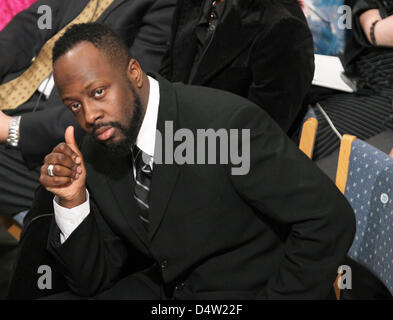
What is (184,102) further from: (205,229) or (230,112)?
(205,229)

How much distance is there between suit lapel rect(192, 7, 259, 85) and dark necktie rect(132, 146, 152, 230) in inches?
26.6

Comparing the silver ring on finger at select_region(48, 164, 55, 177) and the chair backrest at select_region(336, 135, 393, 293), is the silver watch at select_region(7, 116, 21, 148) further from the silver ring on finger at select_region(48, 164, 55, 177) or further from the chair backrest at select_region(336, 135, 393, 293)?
the chair backrest at select_region(336, 135, 393, 293)

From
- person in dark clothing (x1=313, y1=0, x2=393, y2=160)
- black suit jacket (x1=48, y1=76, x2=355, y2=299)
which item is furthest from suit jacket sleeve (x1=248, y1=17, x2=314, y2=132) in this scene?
black suit jacket (x1=48, y1=76, x2=355, y2=299)

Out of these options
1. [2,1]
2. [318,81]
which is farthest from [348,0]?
[2,1]

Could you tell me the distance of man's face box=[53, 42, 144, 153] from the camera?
116 cm

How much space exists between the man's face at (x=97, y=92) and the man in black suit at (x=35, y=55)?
0.61 meters

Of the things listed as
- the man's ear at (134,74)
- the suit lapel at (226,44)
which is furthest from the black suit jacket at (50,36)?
the man's ear at (134,74)

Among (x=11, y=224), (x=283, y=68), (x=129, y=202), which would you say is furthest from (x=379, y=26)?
(x=11, y=224)

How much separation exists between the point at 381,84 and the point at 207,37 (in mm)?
695

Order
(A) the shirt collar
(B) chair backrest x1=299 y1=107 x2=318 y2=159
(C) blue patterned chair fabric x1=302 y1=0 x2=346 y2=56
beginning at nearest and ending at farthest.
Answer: (A) the shirt collar, (B) chair backrest x1=299 y1=107 x2=318 y2=159, (C) blue patterned chair fabric x1=302 y1=0 x2=346 y2=56

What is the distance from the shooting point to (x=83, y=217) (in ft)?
4.57

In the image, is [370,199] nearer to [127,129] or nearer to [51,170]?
[127,129]

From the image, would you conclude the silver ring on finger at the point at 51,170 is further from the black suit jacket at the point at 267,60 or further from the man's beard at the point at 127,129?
the black suit jacket at the point at 267,60

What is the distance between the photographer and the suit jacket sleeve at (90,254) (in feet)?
4.56
